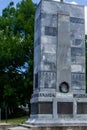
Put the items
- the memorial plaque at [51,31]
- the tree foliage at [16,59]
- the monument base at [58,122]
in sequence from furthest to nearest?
1. the tree foliage at [16,59]
2. the memorial plaque at [51,31]
3. the monument base at [58,122]

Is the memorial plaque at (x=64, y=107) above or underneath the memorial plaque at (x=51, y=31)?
underneath

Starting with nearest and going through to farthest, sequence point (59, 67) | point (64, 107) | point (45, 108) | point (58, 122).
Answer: point (58, 122) → point (45, 108) → point (64, 107) → point (59, 67)

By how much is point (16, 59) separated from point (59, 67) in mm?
21912

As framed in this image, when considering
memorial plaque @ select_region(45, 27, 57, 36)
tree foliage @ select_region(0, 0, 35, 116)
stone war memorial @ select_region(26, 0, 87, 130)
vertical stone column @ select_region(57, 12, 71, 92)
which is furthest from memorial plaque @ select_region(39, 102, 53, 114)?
tree foliage @ select_region(0, 0, 35, 116)

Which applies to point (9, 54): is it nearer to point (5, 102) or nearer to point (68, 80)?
point (5, 102)

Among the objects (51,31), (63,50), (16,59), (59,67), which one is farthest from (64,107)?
(16,59)

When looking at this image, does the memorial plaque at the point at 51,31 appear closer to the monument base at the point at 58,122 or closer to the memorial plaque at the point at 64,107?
the memorial plaque at the point at 64,107

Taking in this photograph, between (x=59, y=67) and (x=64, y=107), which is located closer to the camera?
(x=64, y=107)

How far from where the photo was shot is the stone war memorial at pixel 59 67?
56.8ft

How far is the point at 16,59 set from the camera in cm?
3953

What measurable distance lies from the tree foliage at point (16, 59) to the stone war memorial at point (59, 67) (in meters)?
18.9

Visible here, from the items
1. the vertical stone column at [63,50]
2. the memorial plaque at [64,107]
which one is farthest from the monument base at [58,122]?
the vertical stone column at [63,50]

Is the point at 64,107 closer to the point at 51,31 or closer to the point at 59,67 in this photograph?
the point at 59,67

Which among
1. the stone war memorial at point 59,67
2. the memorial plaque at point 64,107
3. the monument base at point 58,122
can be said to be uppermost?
the stone war memorial at point 59,67
